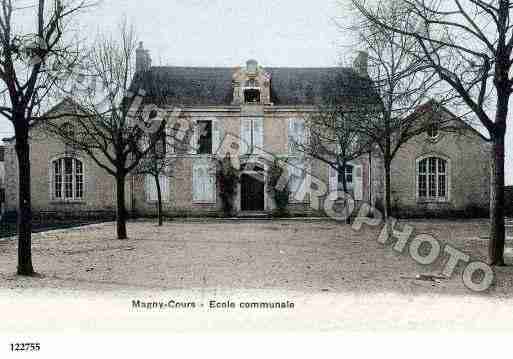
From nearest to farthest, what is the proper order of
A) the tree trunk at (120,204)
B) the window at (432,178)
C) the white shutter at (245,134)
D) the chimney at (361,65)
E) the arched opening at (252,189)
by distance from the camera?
the tree trunk at (120,204), the chimney at (361,65), the window at (432,178), the white shutter at (245,134), the arched opening at (252,189)

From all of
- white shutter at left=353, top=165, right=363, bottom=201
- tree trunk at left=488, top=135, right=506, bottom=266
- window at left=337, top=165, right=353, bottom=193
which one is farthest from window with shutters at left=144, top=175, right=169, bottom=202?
tree trunk at left=488, top=135, right=506, bottom=266

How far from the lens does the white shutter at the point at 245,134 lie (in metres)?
25.0

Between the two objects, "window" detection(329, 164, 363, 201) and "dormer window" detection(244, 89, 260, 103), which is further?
"dormer window" detection(244, 89, 260, 103)

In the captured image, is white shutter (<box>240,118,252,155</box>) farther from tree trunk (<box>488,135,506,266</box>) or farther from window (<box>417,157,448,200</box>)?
tree trunk (<box>488,135,506,266</box>)

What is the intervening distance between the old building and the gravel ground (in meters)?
11.1

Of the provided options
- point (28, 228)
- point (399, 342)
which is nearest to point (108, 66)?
point (28, 228)

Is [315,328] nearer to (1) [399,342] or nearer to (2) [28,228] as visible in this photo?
(1) [399,342]

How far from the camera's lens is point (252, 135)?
2502 cm

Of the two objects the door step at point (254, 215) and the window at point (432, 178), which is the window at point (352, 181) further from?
the door step at point (254, 215)

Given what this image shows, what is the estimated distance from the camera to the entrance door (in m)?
25.2

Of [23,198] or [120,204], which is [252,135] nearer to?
[120,204]

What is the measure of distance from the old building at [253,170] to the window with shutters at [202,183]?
0.05 meters

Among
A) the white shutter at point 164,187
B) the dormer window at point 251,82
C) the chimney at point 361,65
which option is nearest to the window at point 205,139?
the dormer window at point 251,82

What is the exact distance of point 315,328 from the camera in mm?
5160
